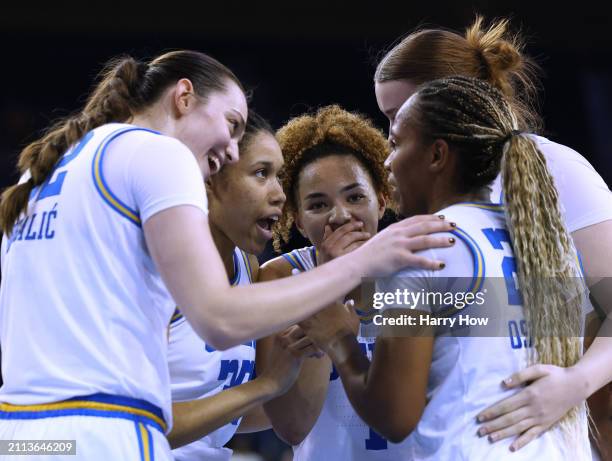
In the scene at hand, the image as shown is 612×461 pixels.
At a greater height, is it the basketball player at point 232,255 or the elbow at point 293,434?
the basketball player at point 232,255

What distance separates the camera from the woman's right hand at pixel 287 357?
2.47 meters

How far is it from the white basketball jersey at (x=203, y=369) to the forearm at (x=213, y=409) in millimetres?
252

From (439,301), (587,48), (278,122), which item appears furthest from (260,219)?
(587,48)

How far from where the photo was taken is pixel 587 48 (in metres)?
8.98

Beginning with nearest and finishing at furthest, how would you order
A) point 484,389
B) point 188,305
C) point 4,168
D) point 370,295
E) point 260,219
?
point 188,305
point 484,389
point 370,295
point 260,219
point 4,168

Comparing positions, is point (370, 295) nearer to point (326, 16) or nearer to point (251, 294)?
point (251, 294)

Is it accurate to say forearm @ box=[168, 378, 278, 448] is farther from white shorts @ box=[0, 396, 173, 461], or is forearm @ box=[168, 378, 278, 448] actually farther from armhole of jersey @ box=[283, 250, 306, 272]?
armhole of jersey @ box=[283, 250, 306, 272]

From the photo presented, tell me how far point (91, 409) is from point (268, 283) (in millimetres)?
486

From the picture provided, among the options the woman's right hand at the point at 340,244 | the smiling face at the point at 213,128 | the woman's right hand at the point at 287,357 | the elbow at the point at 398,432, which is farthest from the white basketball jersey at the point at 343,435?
the smiling face at the point at 213,128

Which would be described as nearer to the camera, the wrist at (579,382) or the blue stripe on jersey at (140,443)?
the blue stripe on jersey at (140,443)

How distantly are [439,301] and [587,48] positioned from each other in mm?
7804

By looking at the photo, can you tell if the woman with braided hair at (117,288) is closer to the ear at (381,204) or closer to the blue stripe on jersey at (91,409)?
the blue stripe on jersey at (91,409)
